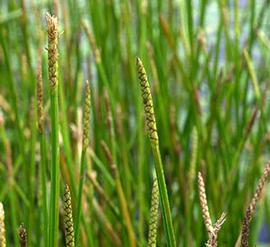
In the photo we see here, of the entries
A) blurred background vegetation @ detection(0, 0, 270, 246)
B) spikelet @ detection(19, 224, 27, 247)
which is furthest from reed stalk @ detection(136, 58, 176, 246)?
blurred background vegetation @ detection(0, 0, 270, 246)

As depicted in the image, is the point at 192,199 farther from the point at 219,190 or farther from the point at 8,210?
the point at 8,210

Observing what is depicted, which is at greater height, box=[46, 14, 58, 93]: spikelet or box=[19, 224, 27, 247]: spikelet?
box=[46, 14, 58, 93]: spikelet

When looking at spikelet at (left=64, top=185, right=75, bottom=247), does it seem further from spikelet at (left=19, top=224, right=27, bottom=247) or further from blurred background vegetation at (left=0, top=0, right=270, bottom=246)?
blurred background vegetation at (left=0, top=0, right=270, bottom=246)

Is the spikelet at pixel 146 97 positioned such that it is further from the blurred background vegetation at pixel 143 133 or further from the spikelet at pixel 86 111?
the blurred background vegetation at pixel 143 133

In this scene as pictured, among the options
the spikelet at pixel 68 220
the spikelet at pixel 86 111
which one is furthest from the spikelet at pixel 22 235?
the spikelet at pixel 86 111

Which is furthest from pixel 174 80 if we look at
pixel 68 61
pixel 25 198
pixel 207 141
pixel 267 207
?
pixel 25 198

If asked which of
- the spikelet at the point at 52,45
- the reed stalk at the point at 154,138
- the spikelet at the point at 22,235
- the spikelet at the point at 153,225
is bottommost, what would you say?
the spikelet at the point at 153,225

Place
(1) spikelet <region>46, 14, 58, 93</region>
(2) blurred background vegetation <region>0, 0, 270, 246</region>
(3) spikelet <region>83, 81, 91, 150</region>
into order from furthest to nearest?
1. (2) blurred background vegetation <region>0, 0, 270, 246</region>
2. (3) spikelet <region>83, 81, 91, 150</region>
3. (1) spikelet <region>46, 14, 58, 93</region>

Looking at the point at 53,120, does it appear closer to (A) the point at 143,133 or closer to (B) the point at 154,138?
(B) the point at 154,138

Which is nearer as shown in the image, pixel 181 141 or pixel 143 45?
pixel 143 45

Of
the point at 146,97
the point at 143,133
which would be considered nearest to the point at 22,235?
the point at 146,97

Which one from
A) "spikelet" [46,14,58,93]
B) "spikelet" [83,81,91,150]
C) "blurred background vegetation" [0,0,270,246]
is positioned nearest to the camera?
"spikelet" [46,14,58,93]
